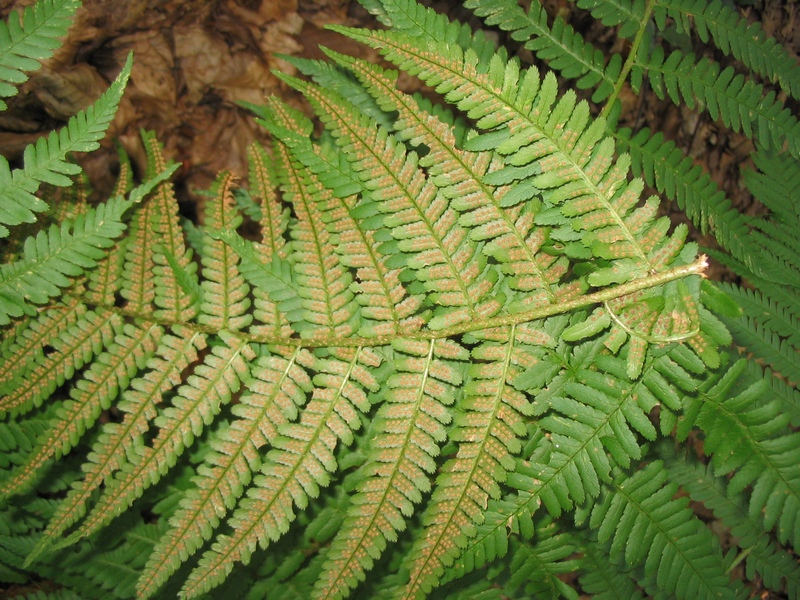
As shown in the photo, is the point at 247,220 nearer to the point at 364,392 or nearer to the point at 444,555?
the point at 364,392

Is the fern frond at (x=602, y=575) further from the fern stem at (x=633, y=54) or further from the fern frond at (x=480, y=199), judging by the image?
the fern stem at (x=633, y=54)

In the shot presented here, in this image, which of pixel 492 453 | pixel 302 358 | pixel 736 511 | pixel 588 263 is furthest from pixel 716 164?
pixel 302 358

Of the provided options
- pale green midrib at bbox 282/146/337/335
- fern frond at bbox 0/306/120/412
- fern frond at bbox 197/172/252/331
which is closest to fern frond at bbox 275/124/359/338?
pale green midrib at bbox 282/146/337/335

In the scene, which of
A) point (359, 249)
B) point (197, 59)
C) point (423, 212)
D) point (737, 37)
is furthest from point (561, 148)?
point (197, 59)

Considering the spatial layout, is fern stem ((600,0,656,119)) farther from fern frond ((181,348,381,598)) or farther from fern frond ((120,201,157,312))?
fern frond ((120,201,157,312))

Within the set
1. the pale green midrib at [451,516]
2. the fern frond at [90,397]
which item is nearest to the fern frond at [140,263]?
the fern frond at [90,397]
